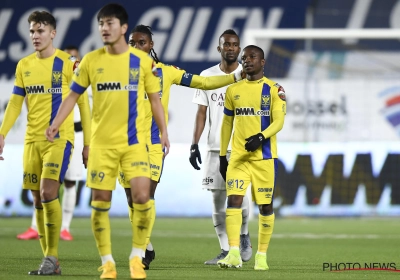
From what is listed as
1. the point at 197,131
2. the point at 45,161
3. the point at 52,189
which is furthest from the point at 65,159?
the point at 197,131

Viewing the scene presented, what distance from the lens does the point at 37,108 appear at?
6824 mm

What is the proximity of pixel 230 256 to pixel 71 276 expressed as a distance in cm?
144

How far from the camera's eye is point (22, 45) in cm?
1912

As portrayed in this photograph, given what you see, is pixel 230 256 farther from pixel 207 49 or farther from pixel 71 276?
pixel 207 49

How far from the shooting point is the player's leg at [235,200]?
7242 millimetres

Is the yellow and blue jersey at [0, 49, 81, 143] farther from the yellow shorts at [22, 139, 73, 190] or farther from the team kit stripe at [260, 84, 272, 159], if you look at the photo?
the team kit stripe at [260, 84, 272, 159]

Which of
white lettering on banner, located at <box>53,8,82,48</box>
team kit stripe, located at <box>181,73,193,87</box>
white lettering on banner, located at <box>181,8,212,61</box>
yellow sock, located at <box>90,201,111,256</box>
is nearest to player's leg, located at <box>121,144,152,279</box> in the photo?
yellow sock, located at <box>90,201,111,256</box>

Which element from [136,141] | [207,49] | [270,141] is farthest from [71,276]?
[207,49]

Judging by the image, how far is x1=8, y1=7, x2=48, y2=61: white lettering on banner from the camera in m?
19.0

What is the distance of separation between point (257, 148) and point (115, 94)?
1680 mm

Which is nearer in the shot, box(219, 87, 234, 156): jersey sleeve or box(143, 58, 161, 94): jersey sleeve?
box(143, 58, 161, 94): jersey sleeve

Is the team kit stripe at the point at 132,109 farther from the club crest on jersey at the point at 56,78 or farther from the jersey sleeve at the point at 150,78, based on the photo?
the club crest on jersey at the point at 56,78

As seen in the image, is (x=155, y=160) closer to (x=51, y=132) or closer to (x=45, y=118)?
(x=45, y=118)

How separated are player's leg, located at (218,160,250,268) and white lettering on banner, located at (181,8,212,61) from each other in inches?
466
